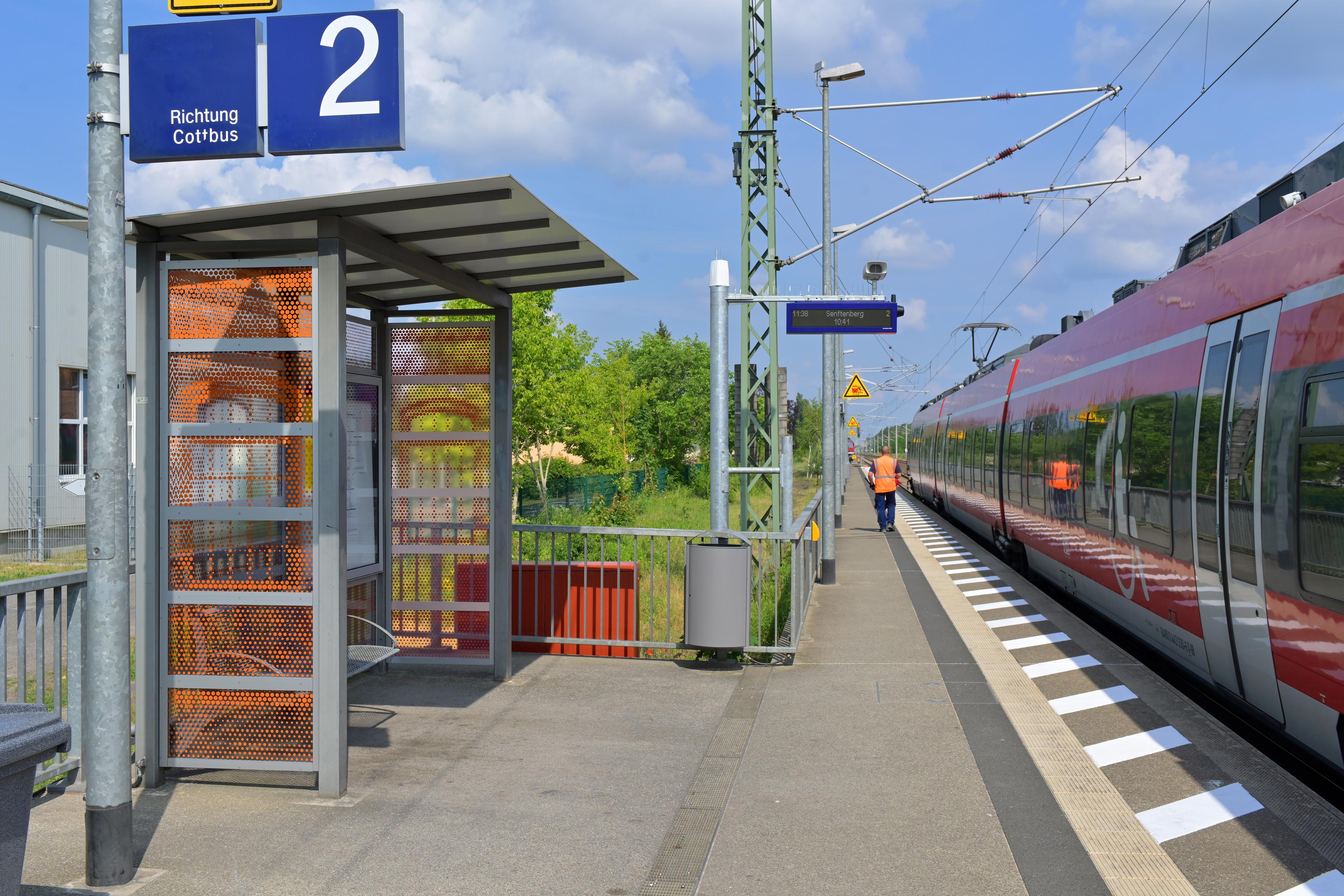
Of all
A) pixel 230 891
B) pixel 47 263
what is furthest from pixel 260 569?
pixel 47 263

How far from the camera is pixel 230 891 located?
13.9 feet

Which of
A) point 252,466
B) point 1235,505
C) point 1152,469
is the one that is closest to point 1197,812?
point 1235,505

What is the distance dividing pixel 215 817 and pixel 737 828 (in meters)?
2.51

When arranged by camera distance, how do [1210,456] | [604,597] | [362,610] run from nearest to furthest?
[1210,456] < [362,610] < [604,597]

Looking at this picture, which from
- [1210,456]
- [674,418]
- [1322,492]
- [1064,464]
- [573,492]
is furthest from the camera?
[674,418]

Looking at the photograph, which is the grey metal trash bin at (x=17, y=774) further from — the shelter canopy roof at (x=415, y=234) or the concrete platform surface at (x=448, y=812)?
the shelter canopy roof at (x=415, y=234)

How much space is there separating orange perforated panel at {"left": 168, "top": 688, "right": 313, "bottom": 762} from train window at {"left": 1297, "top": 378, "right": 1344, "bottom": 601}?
4.98 metres

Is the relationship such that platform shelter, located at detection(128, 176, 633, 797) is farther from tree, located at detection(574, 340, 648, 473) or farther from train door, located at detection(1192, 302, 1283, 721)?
tree, located at detection(574, 340, 648, 473)

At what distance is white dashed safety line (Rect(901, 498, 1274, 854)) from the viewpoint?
4.91m

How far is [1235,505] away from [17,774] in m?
5.92

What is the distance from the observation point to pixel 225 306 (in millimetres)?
5715

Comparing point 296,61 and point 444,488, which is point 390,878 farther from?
point 444,488

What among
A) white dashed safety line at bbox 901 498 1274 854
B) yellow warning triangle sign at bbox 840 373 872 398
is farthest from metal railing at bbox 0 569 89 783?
yellow warning triangle sign at bbox 840 373 872 398

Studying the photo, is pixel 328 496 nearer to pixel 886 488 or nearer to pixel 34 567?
pixel 34 567
